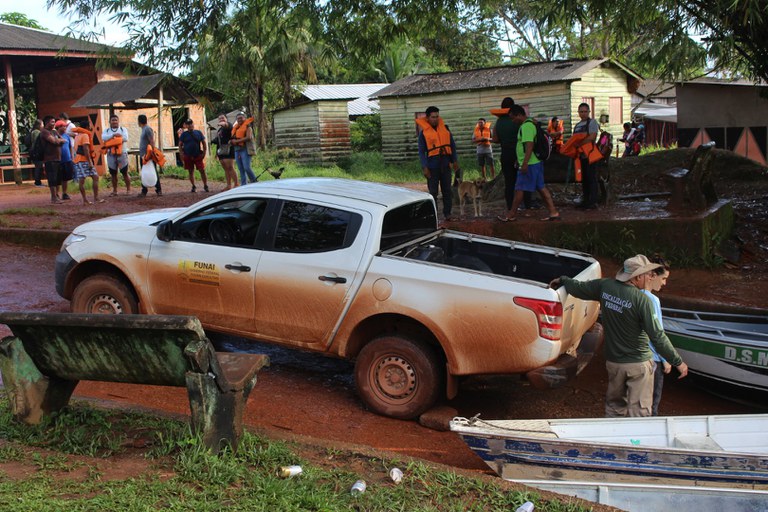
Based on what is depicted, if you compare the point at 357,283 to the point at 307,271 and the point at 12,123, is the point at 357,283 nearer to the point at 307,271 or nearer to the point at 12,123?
the point at 307,271

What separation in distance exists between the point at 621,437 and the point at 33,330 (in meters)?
4.11

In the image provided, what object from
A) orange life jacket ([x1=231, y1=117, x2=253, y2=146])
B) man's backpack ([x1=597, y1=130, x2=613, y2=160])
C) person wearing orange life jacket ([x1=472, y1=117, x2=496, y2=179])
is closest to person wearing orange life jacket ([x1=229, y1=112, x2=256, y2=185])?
orange life jacket ([x1=231, y1=117, x2=253, y2=146])

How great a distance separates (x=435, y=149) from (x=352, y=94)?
29378mm

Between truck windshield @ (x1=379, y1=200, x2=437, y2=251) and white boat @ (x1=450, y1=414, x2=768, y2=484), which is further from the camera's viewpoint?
truck windshield @ (x1=379, y1=200, x2=437, y2=251)

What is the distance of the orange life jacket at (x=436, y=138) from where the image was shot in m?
11.2

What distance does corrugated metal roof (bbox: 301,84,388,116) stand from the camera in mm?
34844

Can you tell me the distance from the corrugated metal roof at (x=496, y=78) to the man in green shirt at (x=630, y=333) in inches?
855

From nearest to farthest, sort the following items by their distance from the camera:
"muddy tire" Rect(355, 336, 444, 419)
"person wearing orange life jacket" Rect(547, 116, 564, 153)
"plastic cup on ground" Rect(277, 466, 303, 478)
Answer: "plastic cup on ground" Rect(277, 466, 303, 478) → "muddy tire" Rect(355, 336, 444, 419) → "person wearing orange life jacket" Rect(547, 116, 564, 153)

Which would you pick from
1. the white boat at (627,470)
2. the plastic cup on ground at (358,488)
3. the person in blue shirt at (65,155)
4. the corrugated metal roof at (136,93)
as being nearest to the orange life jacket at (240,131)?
the person in blue shirt at (65,155)

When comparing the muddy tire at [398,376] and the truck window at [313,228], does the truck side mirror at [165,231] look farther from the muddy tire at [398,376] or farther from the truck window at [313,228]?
the muddy tire at [398,376]

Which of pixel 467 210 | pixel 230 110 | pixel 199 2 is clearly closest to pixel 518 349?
pixel 467 210

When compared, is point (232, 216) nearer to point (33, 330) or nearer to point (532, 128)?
point (33, 330)

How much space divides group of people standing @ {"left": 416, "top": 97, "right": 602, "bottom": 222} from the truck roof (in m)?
3.78

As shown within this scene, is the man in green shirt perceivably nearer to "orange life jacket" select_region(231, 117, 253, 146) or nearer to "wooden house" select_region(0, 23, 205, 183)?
"orange life jacket" select_region(231, 117, 253, 146)
